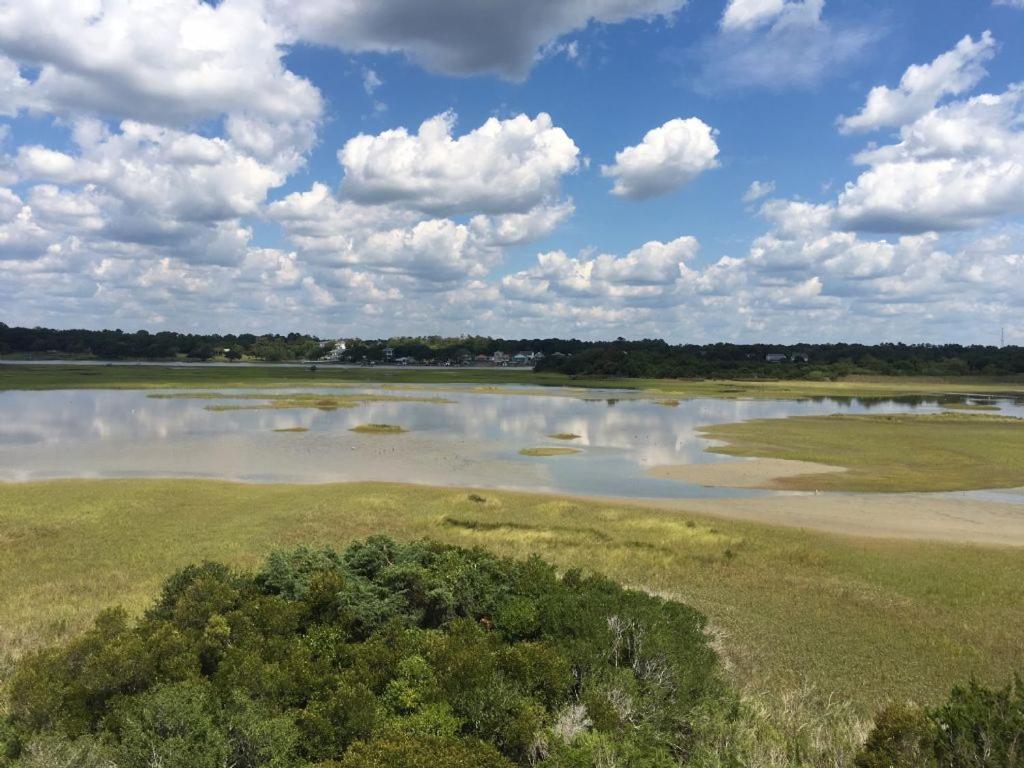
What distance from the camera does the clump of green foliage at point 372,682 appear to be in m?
7.16

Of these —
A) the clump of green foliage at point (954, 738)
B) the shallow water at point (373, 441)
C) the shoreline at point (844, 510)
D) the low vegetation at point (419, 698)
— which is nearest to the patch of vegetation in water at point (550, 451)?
the shallow water at point (373, 441)

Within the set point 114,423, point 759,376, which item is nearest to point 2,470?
point 114,423

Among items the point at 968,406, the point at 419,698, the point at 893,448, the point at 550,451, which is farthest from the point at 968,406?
the point at 419,698

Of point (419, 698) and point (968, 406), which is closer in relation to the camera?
point (419, 698)

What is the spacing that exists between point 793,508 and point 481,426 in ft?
107

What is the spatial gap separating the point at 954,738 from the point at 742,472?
3186cm

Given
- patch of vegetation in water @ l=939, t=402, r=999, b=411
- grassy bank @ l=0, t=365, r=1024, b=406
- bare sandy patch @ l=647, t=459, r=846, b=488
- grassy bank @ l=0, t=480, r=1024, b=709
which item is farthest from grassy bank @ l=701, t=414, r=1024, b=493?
grassy bank @ l=0, t=365, r=1024, b=406

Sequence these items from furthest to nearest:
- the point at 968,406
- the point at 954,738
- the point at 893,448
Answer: the point at 968,406 < the point at 893,448 < the point at 954,738

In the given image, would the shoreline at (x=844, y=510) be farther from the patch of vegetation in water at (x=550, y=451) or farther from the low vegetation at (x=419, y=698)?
the low vegetation at (x=419, y=698)

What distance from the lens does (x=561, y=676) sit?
29.2 feet

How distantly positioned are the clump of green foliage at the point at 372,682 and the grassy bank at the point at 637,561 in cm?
360

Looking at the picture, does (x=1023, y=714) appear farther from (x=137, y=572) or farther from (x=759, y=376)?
(x=759, y=376)

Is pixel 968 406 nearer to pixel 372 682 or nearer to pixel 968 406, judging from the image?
pixel 968 406

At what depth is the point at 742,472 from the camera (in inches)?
1518
